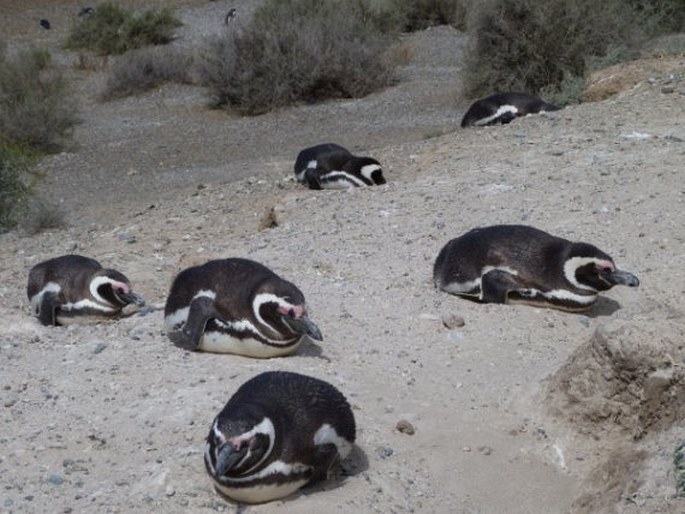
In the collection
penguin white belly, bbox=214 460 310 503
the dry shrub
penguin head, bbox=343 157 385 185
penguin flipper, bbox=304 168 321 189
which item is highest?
penguin white belly, bbox=214 460 310 503

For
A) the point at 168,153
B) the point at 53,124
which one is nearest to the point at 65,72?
the point at 53,124

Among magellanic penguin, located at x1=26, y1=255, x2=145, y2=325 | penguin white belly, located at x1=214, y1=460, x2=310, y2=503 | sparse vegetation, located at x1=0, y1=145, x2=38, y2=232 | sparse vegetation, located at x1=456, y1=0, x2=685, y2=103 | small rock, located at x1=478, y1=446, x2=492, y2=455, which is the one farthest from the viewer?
sparse vegetation, located at x1=456, y1=0, x2=685, y2=103

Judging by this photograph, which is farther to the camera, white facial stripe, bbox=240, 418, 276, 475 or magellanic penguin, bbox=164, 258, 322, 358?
magellanic penguin, bbox=164, 258, 322, 358

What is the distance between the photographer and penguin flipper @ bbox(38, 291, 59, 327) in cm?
743

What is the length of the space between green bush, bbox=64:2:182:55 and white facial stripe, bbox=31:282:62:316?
19.8 meters

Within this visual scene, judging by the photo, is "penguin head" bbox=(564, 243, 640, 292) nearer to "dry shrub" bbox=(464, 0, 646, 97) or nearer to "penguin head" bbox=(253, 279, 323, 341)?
"penguin head" bbox=(253, 279, 323, 341)

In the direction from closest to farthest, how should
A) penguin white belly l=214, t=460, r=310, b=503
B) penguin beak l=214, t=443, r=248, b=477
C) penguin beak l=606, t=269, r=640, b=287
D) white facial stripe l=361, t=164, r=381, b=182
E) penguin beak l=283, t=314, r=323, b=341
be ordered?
1. penguin beak l=214, t=443, r=248, b=477
2. penguin white belly l=214, t=460, r=310, b=503
3. penguin beak l=283, t=314, r=323, b=341
4. penguin beak l=606, t=269, r=640, b=287
5. white facial stripe l=361, t=164, r=381, b=182

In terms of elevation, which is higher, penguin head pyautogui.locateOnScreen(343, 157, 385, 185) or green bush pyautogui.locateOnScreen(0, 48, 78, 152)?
penguin head pyautogui.locateOnScreen(343, 157, 385, 185)

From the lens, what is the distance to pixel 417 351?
6.03 meters

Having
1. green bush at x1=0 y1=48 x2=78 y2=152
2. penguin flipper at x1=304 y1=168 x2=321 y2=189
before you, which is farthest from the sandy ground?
green bush at x1=0 y1=48 x2=78 y2=152

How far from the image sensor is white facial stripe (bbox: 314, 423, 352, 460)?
4.50 meters

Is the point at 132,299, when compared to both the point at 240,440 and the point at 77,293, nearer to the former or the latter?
the point at 77,293

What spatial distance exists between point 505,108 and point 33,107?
8474mm

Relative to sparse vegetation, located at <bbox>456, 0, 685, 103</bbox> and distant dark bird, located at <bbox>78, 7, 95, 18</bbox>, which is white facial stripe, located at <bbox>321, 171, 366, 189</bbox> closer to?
sparse vegetation, located at <bbox>456, 0, 685, 103</bbox>
